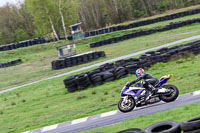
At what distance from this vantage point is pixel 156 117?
911 cm

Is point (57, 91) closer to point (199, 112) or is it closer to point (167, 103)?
point (167, 103)

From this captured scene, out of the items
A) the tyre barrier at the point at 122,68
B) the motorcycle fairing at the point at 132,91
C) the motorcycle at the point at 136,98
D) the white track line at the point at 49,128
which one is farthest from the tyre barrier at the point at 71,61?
the motorcycle at the point at 136,98

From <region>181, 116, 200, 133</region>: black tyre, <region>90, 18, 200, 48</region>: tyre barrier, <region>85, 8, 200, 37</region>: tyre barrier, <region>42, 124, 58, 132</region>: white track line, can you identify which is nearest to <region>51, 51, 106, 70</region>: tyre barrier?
<region>90, 18, 200, 48</region>: tyre barrier

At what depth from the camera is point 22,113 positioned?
15539 mm

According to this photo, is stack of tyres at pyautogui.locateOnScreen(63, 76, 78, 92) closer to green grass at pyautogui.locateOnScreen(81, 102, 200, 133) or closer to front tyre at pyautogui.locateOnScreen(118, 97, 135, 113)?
front tyre at pyautogui.locateOnScreen(118, 97, 135, 113)

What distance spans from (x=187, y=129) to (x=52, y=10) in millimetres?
55129

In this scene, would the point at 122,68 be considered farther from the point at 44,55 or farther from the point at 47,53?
the point at 47,53

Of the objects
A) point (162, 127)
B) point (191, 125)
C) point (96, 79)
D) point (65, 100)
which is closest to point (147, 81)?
point (162, 127)

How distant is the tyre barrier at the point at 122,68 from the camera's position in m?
18.2

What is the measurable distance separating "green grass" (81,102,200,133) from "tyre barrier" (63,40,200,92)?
28.3ft

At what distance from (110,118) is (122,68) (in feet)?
27.0

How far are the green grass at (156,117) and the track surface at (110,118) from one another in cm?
59

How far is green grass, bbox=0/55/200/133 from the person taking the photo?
42.4 ft

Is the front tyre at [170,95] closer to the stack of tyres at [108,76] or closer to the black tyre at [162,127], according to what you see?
the black tyre at [162,127]
